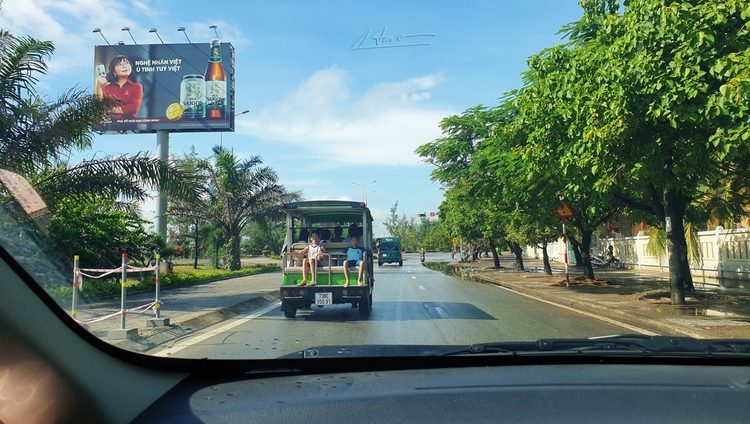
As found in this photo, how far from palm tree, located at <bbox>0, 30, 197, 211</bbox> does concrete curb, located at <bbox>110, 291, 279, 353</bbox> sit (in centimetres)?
341

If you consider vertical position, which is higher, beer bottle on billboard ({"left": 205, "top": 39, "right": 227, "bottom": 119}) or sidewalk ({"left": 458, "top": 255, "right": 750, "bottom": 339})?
beer bottle on billboard ({"left": 205, "top": 39, "right": 227, "bottom": 119})

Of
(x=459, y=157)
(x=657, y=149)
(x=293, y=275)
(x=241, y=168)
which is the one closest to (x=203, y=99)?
(x=241, y=168)

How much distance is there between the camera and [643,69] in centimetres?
789

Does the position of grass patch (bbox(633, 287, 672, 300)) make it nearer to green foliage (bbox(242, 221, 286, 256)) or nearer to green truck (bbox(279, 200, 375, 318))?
green truck (bbox(279, 200, 375, 318))

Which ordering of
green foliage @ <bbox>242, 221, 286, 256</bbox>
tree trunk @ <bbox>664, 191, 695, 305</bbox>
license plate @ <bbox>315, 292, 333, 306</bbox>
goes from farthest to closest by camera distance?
green foliage @ <bbox>242, 221, 286, 256</bbox> → tree trunk @ <bbox>664, 191, 695, 305</bbox> → license plate @ <bbox>315, 292, 333, 306</bbox>

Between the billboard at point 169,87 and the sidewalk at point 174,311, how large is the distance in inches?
758

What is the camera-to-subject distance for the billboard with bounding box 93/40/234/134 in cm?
3356

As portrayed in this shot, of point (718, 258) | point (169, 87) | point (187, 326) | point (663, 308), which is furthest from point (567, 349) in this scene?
point (169, 87)

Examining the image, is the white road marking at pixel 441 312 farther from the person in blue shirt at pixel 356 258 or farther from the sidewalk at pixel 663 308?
the sidewalk at pixel 663 308

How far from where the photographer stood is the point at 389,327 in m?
9.25

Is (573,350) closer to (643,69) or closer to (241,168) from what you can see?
(643,69)

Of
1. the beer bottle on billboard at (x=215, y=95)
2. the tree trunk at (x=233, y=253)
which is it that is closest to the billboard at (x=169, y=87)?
the beer bottle on billboard at (x=215, y=95)

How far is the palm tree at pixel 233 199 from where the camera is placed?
1117 inches

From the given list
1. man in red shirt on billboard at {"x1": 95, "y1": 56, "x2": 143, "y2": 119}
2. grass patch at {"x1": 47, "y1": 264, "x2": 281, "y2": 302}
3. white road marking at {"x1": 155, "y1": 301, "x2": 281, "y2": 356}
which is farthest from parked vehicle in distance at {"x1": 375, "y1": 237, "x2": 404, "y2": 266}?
white road marking at {"x1": 155, "y1": 301, "x2": 281, "y2": 356}
